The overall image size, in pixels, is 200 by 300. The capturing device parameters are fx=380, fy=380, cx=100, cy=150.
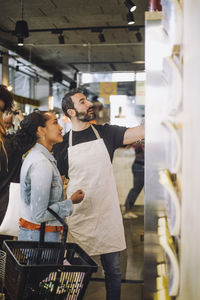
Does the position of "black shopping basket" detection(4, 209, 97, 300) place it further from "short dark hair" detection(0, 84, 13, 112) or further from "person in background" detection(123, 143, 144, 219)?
"person in background" detection(123, 143, 144, 219)

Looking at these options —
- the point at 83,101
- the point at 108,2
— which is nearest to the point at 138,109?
the point at 108,2

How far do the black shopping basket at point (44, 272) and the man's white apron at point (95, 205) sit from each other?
24.4 inches

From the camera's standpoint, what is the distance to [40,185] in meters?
2.14

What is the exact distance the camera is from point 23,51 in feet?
34.3

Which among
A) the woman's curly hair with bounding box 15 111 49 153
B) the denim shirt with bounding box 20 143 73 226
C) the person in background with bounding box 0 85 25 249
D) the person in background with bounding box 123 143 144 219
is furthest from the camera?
the person in background with bounding box 123 143 144 219

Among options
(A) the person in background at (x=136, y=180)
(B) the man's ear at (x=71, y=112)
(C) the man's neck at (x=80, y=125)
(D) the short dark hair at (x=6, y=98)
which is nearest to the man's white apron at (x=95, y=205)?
(C) the man's neck at (x=80, y=125)

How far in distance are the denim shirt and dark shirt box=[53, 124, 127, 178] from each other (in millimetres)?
573

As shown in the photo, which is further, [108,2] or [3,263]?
[108,2]

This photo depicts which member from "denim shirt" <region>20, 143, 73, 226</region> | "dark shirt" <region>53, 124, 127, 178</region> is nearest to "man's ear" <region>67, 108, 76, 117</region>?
"dark shirt" <region>53, 124, 127, 178</region>

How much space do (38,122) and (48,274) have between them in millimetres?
972

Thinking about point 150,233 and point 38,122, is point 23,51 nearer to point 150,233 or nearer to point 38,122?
point 38,122

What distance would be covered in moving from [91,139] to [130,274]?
185 centimetres

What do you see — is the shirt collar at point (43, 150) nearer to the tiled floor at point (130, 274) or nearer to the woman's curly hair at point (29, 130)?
the woman's curly hair at point (29, 130)

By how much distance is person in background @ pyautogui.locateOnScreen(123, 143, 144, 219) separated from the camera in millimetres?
6786
